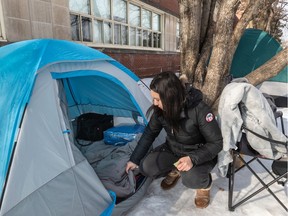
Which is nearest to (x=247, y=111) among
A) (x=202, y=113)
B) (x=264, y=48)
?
(x=202, y=113)

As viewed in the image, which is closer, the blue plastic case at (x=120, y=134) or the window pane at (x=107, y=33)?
the blue plastic case at (x=120, y=134)

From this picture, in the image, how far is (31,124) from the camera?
1646 millimetres

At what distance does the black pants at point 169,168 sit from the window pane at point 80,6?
15.2 feet

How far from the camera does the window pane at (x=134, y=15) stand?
790 centimetres

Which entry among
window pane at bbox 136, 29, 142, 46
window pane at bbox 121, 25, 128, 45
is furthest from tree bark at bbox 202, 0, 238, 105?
window pane at bbox 136, 29, 142, 46

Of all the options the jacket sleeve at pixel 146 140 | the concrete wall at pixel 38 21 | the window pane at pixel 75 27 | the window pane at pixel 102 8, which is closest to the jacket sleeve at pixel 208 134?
the jacket sleeve at pixel 146 140

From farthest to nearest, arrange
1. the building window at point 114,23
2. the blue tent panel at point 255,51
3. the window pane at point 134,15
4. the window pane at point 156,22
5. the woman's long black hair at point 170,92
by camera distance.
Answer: the window pane at point 156,22 < the window pane at point 134,15 < the blue tent panel at point 255,51 < the building window at point 114,23 < the woman's long black hair at point 170,92

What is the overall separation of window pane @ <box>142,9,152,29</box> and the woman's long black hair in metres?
7.58

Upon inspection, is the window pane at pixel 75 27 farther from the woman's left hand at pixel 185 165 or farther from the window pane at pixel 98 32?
the woman's left hand at pixel 185 165

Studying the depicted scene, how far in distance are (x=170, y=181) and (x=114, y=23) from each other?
5.83m

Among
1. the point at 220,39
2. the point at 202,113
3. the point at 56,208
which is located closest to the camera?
the point at 56,208

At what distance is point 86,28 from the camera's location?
6.08 m

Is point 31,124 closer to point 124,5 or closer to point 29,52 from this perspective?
point 29,52

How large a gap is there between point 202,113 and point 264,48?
6.21 meters
